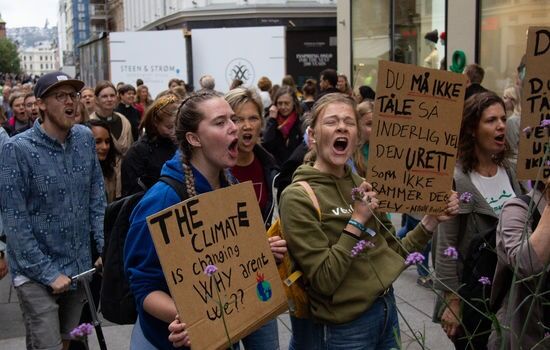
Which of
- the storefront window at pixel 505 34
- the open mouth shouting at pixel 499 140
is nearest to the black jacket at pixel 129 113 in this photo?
the storefront window at pixel 505 34

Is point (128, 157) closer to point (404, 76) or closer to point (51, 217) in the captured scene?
point (51, 217)

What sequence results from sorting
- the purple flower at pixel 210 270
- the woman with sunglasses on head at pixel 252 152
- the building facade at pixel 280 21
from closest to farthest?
the purple flower at pixel 210 270 → the woman with sunglasses on head at pixel 252 152 → the building facade at pixel 280 21

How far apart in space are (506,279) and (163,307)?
4.46 feet

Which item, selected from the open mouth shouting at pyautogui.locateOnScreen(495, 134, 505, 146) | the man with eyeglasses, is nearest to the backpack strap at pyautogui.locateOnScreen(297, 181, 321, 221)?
the open mouth shouting at pyautogui.locateOnScreen(495, 134, 505, 146)

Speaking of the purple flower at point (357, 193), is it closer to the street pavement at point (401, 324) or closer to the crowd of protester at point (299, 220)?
the crowd of protester at point (299, 220)

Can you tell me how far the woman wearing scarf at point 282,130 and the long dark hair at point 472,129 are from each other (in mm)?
4941

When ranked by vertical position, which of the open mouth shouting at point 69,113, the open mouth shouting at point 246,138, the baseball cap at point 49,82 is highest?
the baseball cap at point 49,82

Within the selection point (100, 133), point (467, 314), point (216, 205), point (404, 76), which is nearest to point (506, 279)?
point (467, 314)

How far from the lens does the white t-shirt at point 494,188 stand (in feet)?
12.8

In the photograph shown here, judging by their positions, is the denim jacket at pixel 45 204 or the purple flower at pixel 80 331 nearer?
the purple flower at pixel 80 331

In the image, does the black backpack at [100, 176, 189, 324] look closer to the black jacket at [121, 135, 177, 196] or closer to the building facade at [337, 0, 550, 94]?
the black jacket at [121, 135, 177, 196]

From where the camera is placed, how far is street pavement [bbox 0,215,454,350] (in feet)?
18.9

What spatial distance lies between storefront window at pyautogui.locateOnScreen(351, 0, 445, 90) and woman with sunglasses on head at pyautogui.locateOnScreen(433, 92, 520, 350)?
8.97m

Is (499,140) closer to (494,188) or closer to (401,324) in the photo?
(494,188)
